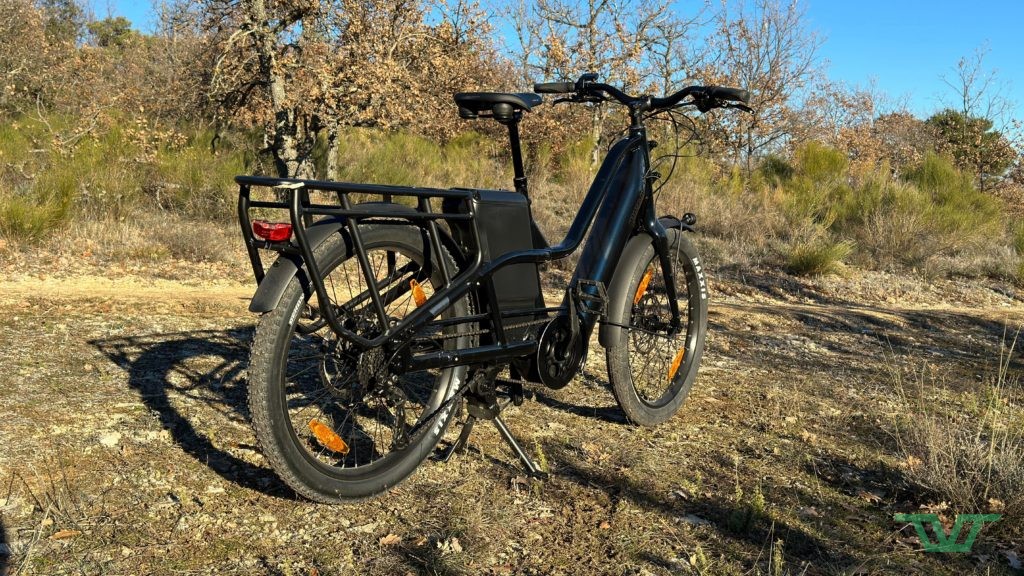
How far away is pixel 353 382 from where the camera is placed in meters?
2.77

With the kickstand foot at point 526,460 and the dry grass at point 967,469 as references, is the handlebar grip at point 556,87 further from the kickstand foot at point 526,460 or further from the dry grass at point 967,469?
the dry grass at point 967,469

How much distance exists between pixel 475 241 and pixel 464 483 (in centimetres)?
94

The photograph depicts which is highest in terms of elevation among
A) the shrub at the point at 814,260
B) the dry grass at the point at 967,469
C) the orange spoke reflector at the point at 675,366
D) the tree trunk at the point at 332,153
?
the tree trunk at the point at 332,153

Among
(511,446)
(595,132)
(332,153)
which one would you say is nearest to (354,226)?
(511,446)

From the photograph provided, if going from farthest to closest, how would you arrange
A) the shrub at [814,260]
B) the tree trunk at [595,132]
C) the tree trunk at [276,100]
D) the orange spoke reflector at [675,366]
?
the tree trunk at [595,132] → the tree trunk at [276,100] → the shrub at [814,260] → the orange spoke reflector at [675,366]

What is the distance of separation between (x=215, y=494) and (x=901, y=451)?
2975 mm

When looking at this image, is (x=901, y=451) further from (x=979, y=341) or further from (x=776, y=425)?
(x=979, y=341)

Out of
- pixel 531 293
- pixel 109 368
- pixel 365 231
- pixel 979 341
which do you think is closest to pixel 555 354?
pixel 531 293

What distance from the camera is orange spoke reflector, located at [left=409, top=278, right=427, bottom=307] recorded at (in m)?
3.01

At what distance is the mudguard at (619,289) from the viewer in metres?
3.56

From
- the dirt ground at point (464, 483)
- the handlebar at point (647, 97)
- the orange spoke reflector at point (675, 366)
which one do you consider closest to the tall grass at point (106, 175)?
the dirt ground at point (464, 483)

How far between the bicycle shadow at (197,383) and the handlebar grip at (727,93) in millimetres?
2440

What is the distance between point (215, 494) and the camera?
2.75m

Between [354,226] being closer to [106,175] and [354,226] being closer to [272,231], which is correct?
[272,231]
